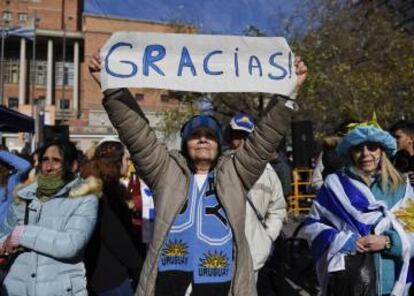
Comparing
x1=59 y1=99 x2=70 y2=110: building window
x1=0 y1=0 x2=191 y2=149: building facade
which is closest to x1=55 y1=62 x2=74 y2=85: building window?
x1=0 y1=0 x2=191 y2=149: building facade

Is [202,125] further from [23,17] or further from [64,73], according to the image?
[64,73]

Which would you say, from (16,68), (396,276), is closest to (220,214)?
(396,276)

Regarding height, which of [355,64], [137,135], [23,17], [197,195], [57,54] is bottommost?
[197,195]

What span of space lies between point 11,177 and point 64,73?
6626 cm

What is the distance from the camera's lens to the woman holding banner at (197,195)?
2605mm

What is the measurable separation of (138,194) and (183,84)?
2.88 meters

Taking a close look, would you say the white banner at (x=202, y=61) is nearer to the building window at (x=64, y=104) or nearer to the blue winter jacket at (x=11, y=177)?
the blue winter jacket at (x=11, y=177)

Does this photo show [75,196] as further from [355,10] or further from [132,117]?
[355,10]

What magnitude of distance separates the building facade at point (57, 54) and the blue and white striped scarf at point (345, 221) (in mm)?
59502

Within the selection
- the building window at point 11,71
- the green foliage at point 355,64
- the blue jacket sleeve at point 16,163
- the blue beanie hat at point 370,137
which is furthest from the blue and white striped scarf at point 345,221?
the building window at point 11,71

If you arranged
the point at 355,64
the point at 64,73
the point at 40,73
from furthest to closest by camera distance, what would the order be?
the point at 64,73
the point at 40,73
the point at 355,64

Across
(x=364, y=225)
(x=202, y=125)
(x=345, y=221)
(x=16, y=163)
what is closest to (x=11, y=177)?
(x=16, y=163)

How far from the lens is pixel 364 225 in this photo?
2.96 metres

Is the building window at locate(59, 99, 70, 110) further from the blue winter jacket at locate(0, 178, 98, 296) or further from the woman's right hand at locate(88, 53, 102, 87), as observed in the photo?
the woman's right hand at locate(88, 53, 102, 87)
